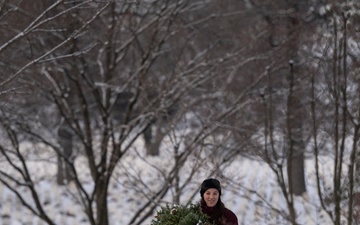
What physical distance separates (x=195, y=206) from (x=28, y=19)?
Result: 640cm

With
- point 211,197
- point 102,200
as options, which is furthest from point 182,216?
point 102,200

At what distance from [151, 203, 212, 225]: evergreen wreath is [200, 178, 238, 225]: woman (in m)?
0.12

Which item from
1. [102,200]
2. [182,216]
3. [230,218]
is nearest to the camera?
[182,216]

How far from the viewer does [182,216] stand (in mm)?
5637

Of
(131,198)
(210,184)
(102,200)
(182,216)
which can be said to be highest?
(131,198)

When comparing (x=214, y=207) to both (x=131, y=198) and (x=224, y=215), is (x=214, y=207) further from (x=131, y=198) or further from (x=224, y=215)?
(x=131, y=198)

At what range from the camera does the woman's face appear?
231 inches

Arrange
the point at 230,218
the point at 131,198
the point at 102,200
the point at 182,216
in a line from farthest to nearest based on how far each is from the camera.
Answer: the point at 131,198, the point at 102,200, the point at 230,218, the point at 182,216

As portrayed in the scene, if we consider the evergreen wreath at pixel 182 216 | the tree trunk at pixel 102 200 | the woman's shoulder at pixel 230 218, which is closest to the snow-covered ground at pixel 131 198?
the tree trunk at pixel 102 200

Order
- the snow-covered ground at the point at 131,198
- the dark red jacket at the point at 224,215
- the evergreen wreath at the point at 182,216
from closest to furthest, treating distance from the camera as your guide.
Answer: the evergreen wreath at the point at 182,216 < the dark red jacket at the point at 224,215 < the snow-covered ground at the point at 131,198

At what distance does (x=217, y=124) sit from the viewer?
39.6 feet

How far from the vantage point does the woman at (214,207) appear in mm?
5828

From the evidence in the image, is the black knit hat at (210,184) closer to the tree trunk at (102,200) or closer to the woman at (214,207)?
the woman at (214,207)

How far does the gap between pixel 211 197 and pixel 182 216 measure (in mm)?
372
